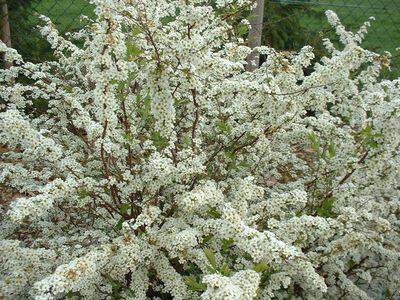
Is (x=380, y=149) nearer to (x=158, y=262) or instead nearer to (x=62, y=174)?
(x=158, y=262)

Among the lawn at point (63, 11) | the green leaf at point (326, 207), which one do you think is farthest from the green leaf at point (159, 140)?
the lawn at point (63, 11)

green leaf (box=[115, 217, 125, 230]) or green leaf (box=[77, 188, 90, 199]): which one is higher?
green leaf (box=[77, 188, 90, 199])

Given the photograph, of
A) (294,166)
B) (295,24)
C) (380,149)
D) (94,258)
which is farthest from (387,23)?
(94,258)

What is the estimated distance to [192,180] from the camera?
302 centimetres

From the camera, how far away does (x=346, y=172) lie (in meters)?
3.28

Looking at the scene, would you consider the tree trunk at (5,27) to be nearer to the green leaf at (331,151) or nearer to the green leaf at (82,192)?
the green leaf at (82,192)

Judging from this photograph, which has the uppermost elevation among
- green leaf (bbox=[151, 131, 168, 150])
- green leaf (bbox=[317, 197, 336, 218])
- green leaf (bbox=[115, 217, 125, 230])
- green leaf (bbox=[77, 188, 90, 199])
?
green leaf (bbox=[151, 131, 168, 150])

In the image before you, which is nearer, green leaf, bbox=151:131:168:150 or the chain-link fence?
green leaf, bbox=151:131:168:150

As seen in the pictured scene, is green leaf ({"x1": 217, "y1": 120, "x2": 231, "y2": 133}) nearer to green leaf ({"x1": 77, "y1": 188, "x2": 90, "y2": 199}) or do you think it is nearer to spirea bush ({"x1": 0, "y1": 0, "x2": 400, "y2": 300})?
spirea bush ({"x1": 0, "y1": 0, "x2": 400, "y2": 300})

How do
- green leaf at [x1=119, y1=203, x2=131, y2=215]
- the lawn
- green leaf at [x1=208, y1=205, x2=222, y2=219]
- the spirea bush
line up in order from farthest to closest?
1. the lawn
2. green leaf at [x1=119, y1=203, x2=131, y2=215]
3. green leaf at [x1=208, y1=205, x2=222, y2=219]
4. the spirea bush

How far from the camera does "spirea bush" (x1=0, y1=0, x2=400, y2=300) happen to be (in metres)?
2.56

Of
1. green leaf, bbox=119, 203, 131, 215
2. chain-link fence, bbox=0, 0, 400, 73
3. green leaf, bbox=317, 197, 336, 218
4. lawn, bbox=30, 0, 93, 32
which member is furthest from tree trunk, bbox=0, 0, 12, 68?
green leaf, bbox=317, 197, 336, 218

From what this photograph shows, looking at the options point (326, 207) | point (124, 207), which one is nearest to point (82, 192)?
point (124, 207)

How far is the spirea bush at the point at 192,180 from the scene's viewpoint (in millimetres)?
2561
